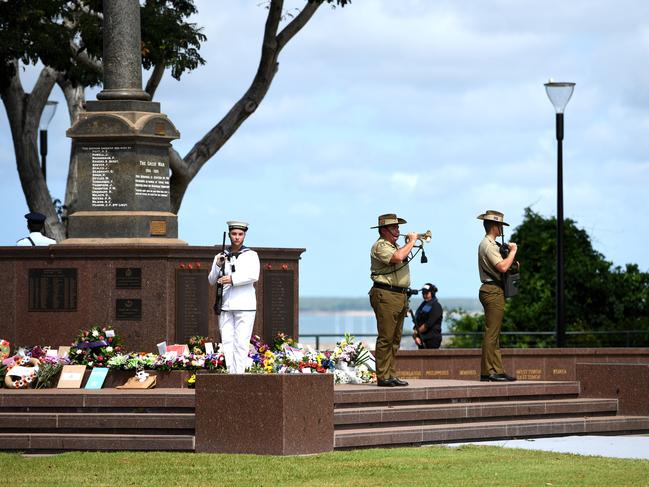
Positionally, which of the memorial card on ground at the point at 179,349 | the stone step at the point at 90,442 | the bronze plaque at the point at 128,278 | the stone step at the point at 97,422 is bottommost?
the stone step at the point at 90,442

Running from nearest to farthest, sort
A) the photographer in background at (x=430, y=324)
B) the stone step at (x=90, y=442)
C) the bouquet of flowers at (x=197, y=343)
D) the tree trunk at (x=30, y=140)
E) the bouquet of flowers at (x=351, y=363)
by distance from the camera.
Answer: the stone step at (x=90, y=442), the bouquet of flowers at (x=197, y=343), the bouquet of flowers at (x=351, y=363), the photographer in background at (x=430, y=324), the tree trunk at (x=30, y=140)

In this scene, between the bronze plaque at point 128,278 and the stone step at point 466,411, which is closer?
the stone step at point 466,411

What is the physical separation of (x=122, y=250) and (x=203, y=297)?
1196 millimetres

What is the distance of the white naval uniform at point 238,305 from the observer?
19.0 meters

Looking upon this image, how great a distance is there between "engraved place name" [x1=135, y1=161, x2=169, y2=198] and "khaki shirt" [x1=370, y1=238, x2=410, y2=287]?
11.9 feet

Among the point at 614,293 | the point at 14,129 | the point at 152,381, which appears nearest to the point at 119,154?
the point at 152,381

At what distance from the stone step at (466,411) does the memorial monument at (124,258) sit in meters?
3.10

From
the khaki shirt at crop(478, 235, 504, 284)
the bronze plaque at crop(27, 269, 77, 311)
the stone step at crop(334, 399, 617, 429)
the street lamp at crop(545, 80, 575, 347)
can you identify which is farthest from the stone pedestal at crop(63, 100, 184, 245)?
the street lamp at crop(545, 80, 575, 347)

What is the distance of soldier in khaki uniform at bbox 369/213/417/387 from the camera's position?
20.3 meters

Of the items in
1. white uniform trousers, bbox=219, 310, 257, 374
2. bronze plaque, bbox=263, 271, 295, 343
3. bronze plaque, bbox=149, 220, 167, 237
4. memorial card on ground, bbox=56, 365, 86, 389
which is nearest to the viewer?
white uniform trousers, bbox=219, 310, 257, 374

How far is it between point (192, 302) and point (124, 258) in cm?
104

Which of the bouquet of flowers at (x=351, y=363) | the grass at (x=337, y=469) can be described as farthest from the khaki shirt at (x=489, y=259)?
the grass at (x=337, y=469)

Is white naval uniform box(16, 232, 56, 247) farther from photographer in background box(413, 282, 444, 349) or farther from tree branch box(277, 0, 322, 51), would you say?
tree branch box(277, 0, 322, 51)

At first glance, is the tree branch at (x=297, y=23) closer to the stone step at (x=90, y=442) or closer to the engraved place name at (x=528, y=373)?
the engraved place name at (x=528, y=373)
